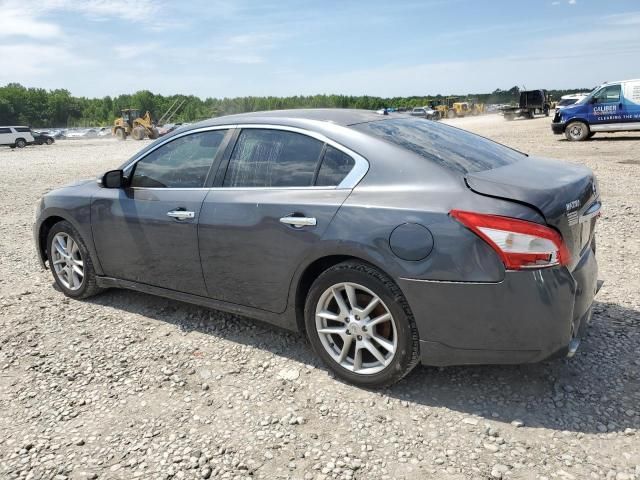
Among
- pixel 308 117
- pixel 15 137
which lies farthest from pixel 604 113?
pixel 15 137

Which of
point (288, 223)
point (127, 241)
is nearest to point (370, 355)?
point (288, 223)

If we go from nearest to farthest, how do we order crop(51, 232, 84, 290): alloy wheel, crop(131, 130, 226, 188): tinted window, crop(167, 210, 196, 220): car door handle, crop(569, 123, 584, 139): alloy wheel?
1. crop(167, 210, 196, 220): car door handle
2. crop(131, 130, 226, 188): tinted window
3. crop(51, 232, 84, 290): alloy wheel
4. crop(569, 123, 584, 139): alloy wheel

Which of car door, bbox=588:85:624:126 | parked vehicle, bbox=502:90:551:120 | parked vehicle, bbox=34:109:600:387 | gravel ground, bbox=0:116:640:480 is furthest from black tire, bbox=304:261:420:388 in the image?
parked vehicle, bbox=502:90:551:120

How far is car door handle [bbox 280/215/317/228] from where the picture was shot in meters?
3.11

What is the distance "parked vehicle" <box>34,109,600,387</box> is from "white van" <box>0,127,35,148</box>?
147 ft

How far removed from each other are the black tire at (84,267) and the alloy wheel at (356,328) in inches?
94.0

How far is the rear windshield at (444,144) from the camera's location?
309cm

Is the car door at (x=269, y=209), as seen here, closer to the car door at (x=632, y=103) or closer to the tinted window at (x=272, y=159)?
the tinted window at (x=272, y=159)

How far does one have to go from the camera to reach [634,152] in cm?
1485

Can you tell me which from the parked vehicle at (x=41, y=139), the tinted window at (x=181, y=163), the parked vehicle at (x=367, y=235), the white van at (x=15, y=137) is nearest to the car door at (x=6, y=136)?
the white van at (x=15, y=137)

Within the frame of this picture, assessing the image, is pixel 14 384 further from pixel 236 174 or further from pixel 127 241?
pixel 236 174

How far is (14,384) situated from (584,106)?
2030cm

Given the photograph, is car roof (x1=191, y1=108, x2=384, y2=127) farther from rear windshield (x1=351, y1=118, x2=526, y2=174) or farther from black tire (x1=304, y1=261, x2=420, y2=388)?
black tire (x1=304, y1=261, x2=420, y2=388)

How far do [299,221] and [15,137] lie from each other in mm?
46906
